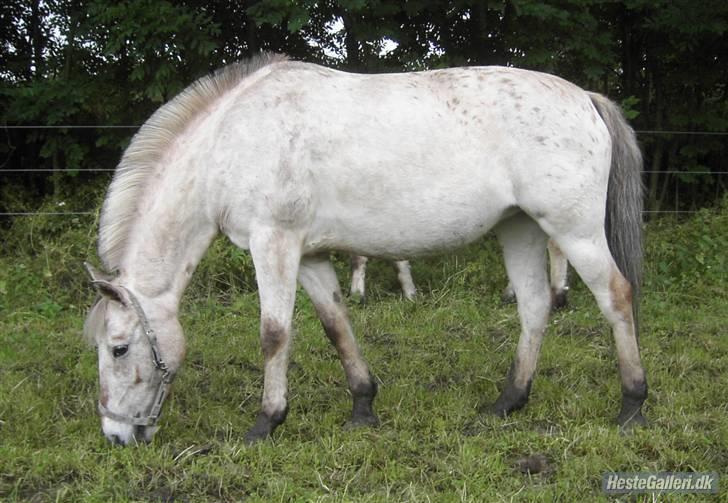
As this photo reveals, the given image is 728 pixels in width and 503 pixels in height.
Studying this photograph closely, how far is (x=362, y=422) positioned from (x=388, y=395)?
0.46 metres

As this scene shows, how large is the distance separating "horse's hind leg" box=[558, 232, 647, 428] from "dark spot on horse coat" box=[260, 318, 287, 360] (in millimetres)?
1487

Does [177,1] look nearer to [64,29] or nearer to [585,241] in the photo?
[64,29]

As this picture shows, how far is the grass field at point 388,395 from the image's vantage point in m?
3.32

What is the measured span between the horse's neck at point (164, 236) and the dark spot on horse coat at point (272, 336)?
1.62ft

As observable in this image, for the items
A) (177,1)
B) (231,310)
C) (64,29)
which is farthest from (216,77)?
(64,29)

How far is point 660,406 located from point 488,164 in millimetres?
1623

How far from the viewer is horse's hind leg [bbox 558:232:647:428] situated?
3.91m

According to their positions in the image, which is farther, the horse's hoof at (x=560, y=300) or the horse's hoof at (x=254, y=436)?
the horse's hoof at (x=560, y=300)

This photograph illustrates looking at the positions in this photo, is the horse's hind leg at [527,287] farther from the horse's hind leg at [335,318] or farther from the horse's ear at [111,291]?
the horse's ear at [111,291]

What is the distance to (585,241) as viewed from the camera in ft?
12.8

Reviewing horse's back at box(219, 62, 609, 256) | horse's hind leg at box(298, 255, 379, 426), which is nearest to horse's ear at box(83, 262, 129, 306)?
horse's back at box(219, 62, 609, 256)

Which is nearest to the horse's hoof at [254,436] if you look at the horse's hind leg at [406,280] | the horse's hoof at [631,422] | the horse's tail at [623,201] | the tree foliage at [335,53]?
the horse's hoof at [631,422]

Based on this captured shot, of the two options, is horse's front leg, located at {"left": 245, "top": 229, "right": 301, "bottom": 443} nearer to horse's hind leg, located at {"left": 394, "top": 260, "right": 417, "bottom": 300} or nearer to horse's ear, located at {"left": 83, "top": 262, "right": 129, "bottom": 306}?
horse's ear, located at {"left": 83, "top": 262, "right": 129, "bottom": 306}

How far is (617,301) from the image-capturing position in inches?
155
